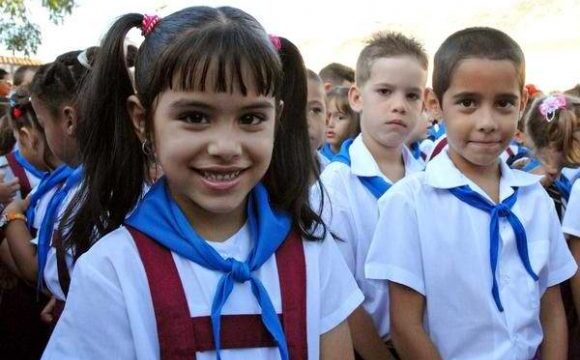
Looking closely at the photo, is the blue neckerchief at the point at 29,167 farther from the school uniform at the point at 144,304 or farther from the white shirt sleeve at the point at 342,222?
the school uniform at the point at 144,304

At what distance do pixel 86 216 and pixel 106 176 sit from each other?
11cm

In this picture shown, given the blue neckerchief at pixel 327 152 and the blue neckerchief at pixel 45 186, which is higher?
the blue neckerchief at pixel 45 186

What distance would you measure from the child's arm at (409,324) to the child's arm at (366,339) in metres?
0.30

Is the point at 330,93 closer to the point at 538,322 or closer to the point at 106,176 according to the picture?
the point at 538,322

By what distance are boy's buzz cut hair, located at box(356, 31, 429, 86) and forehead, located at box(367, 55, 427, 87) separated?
0.09 feet

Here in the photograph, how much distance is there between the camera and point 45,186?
2.70 meters

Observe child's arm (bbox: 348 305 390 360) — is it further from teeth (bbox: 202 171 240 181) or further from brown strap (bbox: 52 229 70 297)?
teeth (bbox: 202 171 240 181)

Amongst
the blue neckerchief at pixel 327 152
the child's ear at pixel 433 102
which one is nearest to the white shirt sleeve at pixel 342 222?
the child's ear at pixel 433 102

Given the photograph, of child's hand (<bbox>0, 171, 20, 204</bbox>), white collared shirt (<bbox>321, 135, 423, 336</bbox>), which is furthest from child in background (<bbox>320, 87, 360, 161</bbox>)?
child's hand (<bbox>0, 171, 20, 204</bbox>)

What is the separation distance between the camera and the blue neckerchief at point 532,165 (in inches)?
137

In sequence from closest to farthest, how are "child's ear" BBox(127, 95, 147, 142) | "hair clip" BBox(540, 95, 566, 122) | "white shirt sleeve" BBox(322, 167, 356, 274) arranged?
"child's ear" BBox(127, 95, 147, 142), "white shirt sleeve" BBox(322, 167, 356, 274), "hair clip" BBox(540, 95, 566, 122)

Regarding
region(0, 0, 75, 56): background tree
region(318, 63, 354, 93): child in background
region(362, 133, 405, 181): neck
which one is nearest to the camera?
region(362, 133, 405, 181): neck

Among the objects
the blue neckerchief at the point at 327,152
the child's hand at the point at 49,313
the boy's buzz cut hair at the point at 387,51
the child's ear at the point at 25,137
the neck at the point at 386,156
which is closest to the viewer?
the child's hand at the point at 49,313

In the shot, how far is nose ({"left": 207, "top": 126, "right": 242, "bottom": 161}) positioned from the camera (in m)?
1.50
